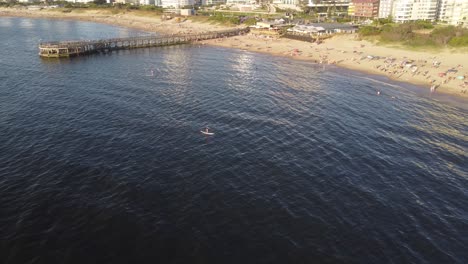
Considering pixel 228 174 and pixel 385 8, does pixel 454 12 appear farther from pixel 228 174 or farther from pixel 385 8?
pixel 228 174

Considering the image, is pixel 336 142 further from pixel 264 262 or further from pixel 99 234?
pixel 99 234

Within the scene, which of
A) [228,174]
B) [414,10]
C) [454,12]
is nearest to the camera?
[228,174]

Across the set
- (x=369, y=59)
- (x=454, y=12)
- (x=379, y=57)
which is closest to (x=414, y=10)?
(x=454, y=12)

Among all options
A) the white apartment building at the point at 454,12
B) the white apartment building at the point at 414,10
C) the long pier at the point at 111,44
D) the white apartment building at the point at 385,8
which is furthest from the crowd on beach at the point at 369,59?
the white apartment building at the point at 385,8

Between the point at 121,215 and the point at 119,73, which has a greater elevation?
the point at 119,73

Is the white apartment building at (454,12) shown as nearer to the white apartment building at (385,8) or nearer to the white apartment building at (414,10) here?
the white apartment building at (414,10)

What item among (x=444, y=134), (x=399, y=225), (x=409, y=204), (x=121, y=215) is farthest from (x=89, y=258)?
(x=444, y=134)
